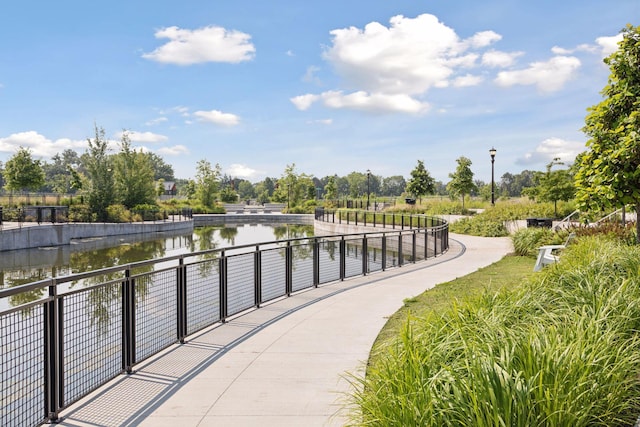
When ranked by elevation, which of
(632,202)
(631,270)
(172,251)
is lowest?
(172,251)

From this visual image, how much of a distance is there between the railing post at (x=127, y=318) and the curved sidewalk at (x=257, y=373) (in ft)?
0.57

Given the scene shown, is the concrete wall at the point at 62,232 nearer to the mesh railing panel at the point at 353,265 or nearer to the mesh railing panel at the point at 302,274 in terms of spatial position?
the mesh railing panel at the point at 302,274

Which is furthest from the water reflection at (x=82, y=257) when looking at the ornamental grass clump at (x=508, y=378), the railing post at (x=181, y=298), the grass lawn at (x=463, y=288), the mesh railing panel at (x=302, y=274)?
the ornamental grass clump at (x=508, y=378)

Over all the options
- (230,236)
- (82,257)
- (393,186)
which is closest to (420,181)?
(230,236)

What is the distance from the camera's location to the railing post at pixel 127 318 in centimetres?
562

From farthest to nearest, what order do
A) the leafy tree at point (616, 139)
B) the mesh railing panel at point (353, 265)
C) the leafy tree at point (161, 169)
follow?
the leafy tree at point (161, 169) → the mesh railing panel at point (353, 265) → the leafy tree at point (616, 139)

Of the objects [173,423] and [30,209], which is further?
[30,209]

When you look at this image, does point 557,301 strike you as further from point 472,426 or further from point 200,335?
point 200,335

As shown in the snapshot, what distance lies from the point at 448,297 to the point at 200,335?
476cm

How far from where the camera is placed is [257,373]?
18.6ft

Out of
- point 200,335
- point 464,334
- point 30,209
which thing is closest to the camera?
point 464,334

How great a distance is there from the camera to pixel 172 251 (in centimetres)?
2650

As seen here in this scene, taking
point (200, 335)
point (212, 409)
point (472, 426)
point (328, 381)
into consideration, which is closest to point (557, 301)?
point (328, 381)

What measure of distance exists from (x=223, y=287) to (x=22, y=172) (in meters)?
51.4
